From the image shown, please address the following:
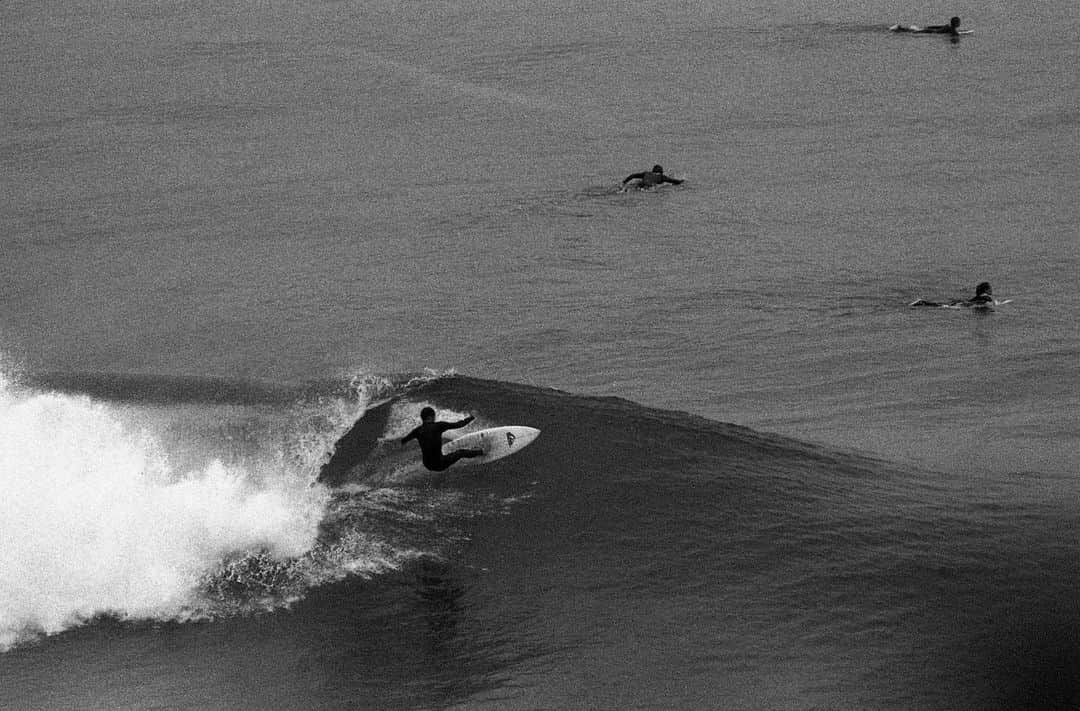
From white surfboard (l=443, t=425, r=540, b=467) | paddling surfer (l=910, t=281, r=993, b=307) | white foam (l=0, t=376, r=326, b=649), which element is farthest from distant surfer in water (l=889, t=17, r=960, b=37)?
white foam (l=0, t=376, r=326, b=649)

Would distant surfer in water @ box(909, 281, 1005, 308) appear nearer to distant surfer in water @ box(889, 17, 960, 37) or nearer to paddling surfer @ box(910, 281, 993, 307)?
paddling surfer @ box(910, 281, 993, 307)

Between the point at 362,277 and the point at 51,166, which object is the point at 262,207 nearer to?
the point at 362,277

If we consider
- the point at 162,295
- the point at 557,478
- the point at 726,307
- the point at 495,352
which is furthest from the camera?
the point at 162,295

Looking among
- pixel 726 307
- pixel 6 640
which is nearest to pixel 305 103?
pixel 726 307

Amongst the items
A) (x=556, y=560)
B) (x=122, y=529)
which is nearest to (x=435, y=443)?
(x=556, y=560)

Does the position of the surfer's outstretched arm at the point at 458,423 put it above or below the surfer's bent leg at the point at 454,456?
above

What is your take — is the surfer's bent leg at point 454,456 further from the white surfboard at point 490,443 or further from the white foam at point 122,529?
the white foam at point 122,529

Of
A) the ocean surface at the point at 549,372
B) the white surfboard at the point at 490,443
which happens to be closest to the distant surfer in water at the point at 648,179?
the ocean surface at the point at 549,372
